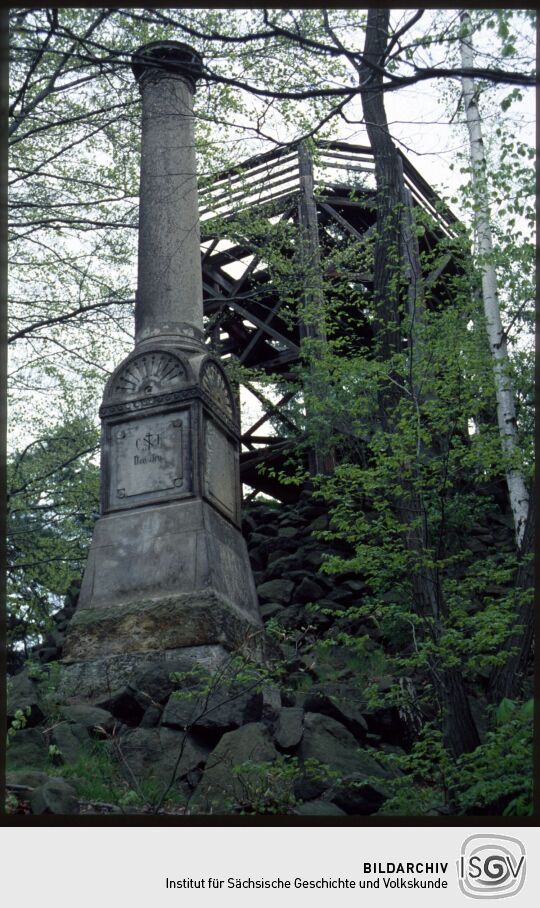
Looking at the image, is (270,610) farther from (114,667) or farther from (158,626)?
(114,667)

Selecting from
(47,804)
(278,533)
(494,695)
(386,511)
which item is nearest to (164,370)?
(386,511)

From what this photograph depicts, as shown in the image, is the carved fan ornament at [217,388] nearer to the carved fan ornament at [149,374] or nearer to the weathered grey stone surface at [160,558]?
the carved fan ornament at [149,374]

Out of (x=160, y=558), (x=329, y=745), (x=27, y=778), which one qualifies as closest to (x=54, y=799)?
(x=27, y=778)

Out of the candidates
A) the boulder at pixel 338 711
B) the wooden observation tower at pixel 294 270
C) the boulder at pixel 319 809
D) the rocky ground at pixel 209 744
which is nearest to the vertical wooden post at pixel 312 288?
the wooden observation tower at pixel 294 270

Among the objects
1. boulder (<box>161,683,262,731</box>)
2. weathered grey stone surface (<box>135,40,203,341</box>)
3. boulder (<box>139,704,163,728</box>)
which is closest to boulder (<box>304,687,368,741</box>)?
boulder (<box>161,683,262,731</box>)

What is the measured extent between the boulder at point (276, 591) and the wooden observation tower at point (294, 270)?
257cm

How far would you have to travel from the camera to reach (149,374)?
875 centimetres

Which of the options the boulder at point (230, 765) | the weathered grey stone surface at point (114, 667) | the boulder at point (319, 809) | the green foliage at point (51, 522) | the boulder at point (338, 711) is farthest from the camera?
the green foliage at point (51, 522)

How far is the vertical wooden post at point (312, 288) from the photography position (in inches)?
455

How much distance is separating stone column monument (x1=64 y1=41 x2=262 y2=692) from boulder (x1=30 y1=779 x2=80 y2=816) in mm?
2252

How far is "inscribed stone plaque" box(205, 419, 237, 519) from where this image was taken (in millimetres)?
8508

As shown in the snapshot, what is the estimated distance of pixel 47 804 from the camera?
15.8ft

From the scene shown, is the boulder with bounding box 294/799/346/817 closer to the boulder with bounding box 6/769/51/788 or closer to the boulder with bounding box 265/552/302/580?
the boulder with bounding box 6/769/51/788

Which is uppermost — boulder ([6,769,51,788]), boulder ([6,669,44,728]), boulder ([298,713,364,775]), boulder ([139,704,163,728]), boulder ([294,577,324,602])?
boulder ([294,577,324,602])
